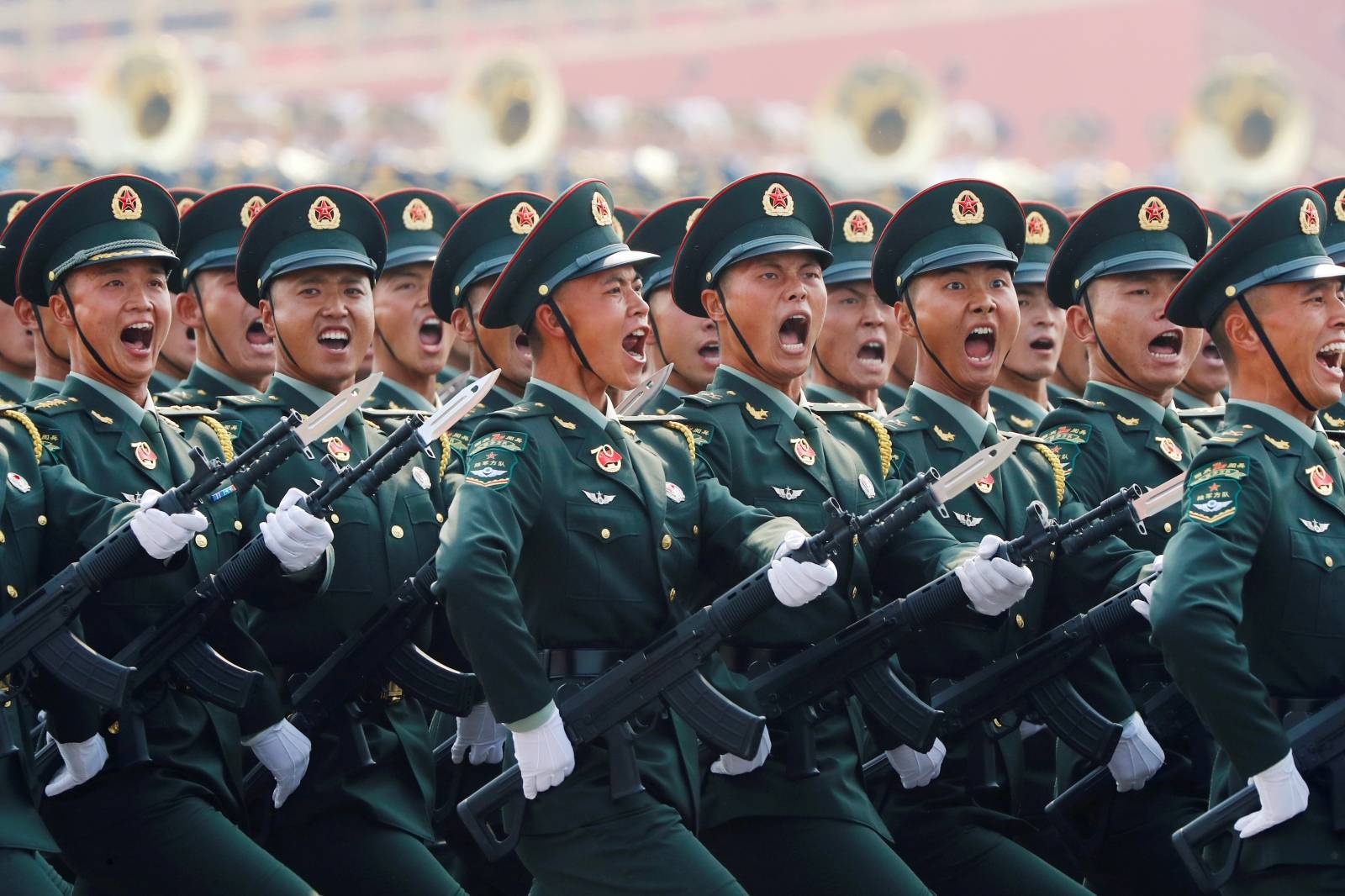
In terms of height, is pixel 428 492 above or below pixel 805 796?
above

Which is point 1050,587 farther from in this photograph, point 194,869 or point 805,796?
point 194,869

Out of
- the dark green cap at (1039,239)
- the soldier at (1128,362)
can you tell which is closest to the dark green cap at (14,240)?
the soldier at (1128,362)

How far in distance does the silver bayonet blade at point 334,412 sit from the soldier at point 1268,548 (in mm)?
2070

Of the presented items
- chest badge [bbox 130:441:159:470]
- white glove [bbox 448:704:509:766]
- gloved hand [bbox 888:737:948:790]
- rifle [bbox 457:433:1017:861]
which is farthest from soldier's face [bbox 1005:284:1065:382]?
chest badge [bbox 130:441:159:470]

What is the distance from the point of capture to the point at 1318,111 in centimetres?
5622

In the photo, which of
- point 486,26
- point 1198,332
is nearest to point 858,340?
point 1198,332

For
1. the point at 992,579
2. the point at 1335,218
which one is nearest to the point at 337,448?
the point at 992,579

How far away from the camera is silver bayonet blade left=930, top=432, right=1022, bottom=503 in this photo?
530 cm

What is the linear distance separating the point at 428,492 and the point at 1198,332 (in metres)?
2.43

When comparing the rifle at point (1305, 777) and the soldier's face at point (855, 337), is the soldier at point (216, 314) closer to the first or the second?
the soldier's face at point (855, 337)

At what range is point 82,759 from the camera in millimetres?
5387

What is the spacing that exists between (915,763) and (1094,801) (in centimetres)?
55

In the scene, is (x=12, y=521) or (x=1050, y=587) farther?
(x=1050, y=587)

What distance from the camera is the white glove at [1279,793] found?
471 cm
